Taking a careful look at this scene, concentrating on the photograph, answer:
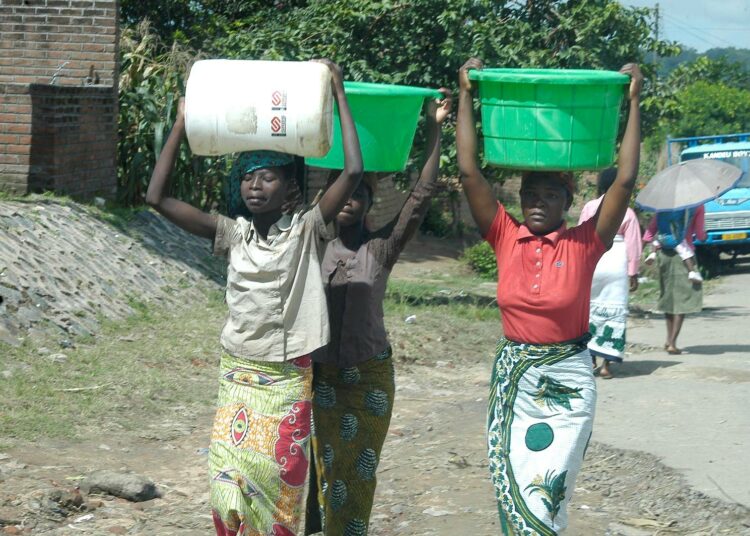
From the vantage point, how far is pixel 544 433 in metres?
3.79

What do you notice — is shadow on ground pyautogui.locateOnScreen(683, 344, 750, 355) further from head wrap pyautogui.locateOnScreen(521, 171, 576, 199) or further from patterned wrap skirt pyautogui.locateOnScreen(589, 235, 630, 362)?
head wrap pyautogui.locateOnScreen(521, 171, 576, 199)

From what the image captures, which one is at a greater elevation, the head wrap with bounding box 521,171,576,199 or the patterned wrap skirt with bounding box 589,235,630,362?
the head wrap with bounding box 521,171,576,199

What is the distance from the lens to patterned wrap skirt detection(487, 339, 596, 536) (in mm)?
3773

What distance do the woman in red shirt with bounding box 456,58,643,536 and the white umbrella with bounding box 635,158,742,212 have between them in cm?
517

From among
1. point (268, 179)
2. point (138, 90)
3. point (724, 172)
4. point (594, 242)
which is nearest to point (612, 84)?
point (594, 242)

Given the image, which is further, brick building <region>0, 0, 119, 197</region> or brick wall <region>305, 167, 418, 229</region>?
brick wall <region>305, 167, 418, 229</region>

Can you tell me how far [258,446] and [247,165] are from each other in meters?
0.94

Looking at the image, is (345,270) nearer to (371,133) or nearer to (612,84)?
(371,133)

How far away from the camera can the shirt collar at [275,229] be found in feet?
12.2

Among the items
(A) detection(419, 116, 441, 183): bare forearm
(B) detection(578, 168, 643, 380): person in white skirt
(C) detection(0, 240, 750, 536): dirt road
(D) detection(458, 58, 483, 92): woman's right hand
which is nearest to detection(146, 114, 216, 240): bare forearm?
(A) detection(419, 116, 441, 183): bare forearm

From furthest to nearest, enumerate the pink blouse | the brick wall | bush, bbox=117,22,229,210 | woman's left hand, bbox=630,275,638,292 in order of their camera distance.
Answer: the brick wall → bush, bbox=117,22,229,210 → woman's left hand, bbox=630,275,638,292 → the pink blouse

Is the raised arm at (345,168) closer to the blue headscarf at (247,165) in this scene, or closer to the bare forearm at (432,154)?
the blue headscarf at (247,165)

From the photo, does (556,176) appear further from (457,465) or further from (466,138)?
(457,465)

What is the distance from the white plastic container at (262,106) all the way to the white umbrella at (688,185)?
5.78m
